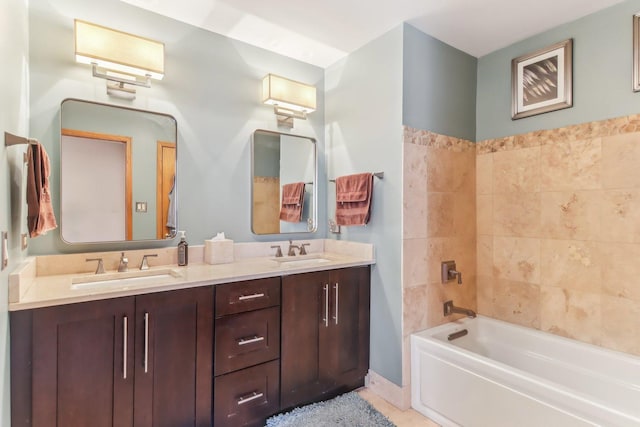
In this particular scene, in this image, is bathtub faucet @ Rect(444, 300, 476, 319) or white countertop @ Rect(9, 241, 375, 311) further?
bathtub faucet @ Rect(444, 300, 476, 319)

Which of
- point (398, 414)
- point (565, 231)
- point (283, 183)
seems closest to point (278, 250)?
point (283, 183)

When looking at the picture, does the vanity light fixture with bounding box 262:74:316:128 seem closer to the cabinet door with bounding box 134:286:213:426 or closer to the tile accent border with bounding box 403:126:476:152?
the tile accent border with bounding box 403:126:476:152

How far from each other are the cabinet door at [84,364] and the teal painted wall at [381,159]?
1.53 metres

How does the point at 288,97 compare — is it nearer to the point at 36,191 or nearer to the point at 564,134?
the point at 36,191

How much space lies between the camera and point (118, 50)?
6.02 ft

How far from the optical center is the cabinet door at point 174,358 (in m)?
1.51

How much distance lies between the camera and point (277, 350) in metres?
1.92

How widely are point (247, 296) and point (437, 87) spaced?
1.96 m

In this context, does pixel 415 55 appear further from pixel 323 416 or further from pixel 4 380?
pixel 4 380

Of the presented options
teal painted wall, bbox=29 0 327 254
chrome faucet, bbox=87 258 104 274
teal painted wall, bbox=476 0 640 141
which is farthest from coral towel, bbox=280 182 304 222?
teal painted wall, bbox=476 0 640 141

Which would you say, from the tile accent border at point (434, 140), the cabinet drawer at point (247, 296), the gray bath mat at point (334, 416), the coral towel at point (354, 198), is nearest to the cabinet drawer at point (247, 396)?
the gray bath mat at point (334, 416)

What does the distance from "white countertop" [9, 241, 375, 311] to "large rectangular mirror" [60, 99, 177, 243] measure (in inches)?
10.0

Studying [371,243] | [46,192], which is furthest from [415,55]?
[46,192]

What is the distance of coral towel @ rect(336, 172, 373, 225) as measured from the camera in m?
2.30
